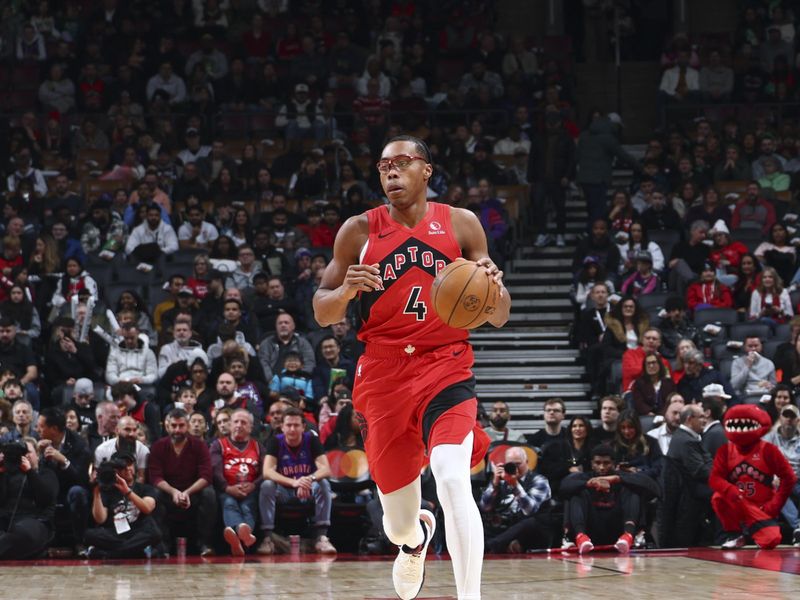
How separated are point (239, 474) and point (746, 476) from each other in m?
4.15

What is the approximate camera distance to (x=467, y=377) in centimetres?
631

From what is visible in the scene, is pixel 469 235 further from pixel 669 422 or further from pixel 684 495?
pixel 669 422

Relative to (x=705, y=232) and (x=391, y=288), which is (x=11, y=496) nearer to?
(x=391, y=288)

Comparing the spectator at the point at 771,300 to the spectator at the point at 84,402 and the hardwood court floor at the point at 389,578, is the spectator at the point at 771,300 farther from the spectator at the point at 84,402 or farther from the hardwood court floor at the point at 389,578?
the spectator at the point at 84,402

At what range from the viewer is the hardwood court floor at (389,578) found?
24.2 feet

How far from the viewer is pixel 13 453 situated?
10.6m

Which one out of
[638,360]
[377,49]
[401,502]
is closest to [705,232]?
[638,360]

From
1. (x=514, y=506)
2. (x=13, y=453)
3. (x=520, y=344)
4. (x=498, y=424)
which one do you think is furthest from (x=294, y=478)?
(x=520, y=344)

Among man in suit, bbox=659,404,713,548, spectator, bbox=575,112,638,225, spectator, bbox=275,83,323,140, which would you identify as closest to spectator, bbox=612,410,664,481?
man in suit, bbox=659,404,713,548

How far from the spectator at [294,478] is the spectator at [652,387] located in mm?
3280

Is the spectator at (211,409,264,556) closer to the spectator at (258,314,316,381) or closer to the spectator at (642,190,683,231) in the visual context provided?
the spectator at (258,314,316,381)

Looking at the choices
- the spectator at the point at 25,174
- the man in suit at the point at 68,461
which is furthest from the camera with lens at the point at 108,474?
the spectator at the point at 25,174

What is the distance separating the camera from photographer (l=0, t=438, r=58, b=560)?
10.6 metres

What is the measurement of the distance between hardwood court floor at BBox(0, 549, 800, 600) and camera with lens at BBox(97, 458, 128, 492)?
2.31 ft
